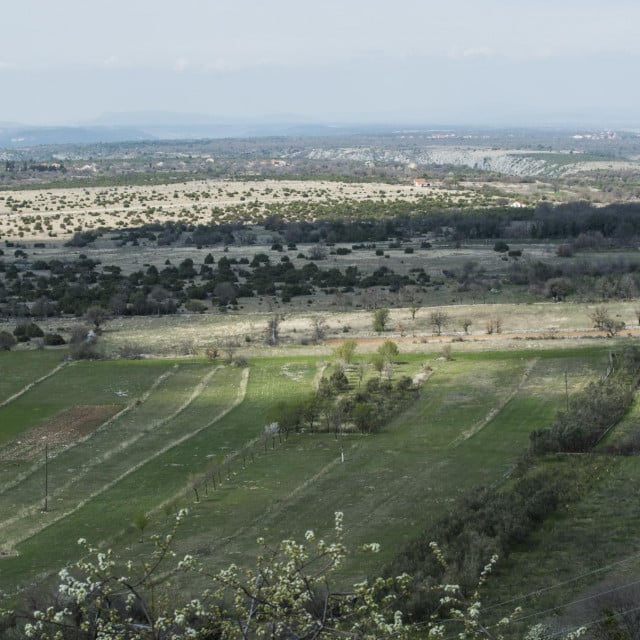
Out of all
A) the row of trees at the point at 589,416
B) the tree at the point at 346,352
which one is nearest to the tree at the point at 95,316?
the tree at the point at 346,352

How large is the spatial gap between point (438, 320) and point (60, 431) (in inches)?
828

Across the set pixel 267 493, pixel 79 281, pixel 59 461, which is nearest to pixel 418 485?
pixel 267 493

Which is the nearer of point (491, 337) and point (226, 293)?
point (491, 337)

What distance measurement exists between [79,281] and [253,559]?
1861 inches

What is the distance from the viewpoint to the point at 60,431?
3238 cm

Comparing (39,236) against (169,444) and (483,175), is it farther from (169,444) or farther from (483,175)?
(483,175)

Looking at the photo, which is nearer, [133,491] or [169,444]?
[133,491]

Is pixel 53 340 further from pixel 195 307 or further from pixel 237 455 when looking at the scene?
pixel 237 455

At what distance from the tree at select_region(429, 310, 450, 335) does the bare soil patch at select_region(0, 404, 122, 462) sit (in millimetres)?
17629

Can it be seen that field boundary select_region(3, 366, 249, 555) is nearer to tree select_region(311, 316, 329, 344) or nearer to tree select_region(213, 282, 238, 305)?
tree select_region(311, 316, 329, 344)

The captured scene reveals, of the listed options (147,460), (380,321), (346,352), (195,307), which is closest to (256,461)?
(147,460)

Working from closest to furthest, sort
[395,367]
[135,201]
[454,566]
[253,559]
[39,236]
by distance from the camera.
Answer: [454,566] < [253,559] < [395,367] < [39,236] < [135,201]

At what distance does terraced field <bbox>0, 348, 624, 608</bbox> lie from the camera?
75.4ft

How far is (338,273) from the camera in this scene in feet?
A: 211
